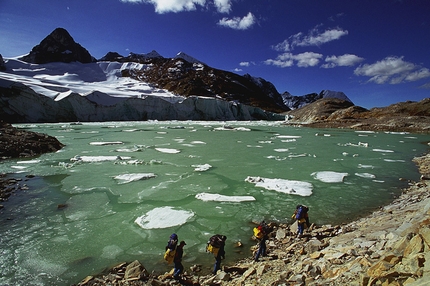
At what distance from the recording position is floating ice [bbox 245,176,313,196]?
7577 mm

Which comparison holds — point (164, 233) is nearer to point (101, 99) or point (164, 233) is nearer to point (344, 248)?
point (344, 248)

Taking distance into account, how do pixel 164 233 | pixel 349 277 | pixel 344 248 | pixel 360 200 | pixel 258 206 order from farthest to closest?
1. pixel 360 200
2. pixel 258 206
3. pixel 164 233
4. pixel 344 248
5. pixel 349 277

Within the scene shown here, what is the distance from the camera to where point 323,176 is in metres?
9.34

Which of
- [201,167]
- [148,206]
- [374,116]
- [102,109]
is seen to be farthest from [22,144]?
[374,116]

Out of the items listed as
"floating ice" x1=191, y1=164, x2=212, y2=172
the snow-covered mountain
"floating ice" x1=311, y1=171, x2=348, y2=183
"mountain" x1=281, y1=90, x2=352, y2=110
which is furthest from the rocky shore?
"mountain" x1=281, y1=90, x2=352, y2=110

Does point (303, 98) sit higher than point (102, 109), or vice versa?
point (303, 98)

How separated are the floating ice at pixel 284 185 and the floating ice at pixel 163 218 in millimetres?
3060

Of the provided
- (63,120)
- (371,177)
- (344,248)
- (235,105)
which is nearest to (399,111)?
(235,105)

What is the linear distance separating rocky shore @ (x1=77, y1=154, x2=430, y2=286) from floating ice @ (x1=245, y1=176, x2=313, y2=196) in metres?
2.25

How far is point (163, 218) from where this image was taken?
5.80m

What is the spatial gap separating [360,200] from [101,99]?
4705 centimetres

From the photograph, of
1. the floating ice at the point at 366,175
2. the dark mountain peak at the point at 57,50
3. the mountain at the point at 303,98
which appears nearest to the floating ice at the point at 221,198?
the floating ice at the point at 366,175

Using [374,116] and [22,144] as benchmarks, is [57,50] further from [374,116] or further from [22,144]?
[374,116]

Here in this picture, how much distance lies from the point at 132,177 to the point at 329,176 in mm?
7483
